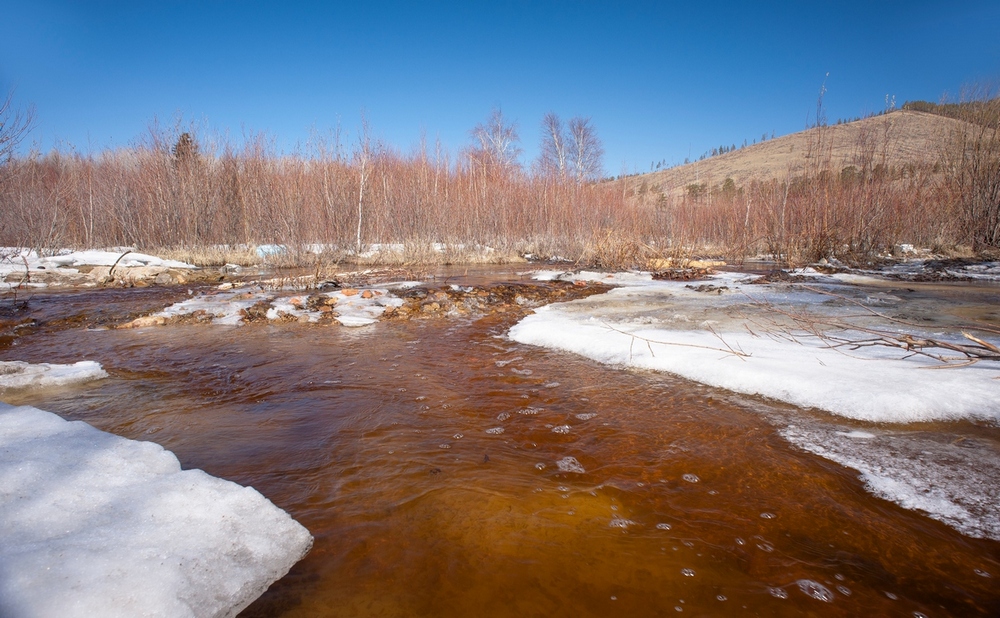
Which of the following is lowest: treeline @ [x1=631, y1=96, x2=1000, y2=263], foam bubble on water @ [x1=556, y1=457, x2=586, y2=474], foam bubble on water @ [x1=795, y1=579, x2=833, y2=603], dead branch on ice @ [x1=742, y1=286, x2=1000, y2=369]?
foam bubble on water @ [x1=795, y1=579, x2=833, y2=603]

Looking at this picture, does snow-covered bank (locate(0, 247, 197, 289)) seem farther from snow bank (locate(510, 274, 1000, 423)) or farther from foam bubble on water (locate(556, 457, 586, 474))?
foam bubble on water (locate(556, 457, 586, 474))

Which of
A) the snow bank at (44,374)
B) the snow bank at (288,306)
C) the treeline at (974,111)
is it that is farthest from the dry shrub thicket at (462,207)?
the snow bank at (44,374)

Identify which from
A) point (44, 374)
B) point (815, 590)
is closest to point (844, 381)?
point (815, 590)

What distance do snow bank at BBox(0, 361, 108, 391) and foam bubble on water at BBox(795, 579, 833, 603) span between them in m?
4.50

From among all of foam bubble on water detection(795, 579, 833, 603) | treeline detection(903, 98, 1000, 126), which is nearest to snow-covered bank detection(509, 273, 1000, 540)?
foam bubble on water detection(795, 579, 833, 603)

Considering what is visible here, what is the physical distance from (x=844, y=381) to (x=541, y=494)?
2.22 metres

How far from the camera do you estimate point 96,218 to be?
15305 millimetres

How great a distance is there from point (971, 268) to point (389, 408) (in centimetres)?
1258

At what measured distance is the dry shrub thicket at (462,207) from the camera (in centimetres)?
1092

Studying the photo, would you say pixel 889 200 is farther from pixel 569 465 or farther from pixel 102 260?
pixel 102 260

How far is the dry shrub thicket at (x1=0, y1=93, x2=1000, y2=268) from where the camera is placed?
430 inches

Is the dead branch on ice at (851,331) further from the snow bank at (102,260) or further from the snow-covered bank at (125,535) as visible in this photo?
the snow bank at (102,260)

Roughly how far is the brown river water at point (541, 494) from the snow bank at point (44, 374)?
0.17m

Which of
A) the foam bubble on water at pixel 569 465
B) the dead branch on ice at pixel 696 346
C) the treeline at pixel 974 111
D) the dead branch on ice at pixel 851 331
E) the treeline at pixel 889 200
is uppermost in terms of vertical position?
the treeline at pixel 974 111
